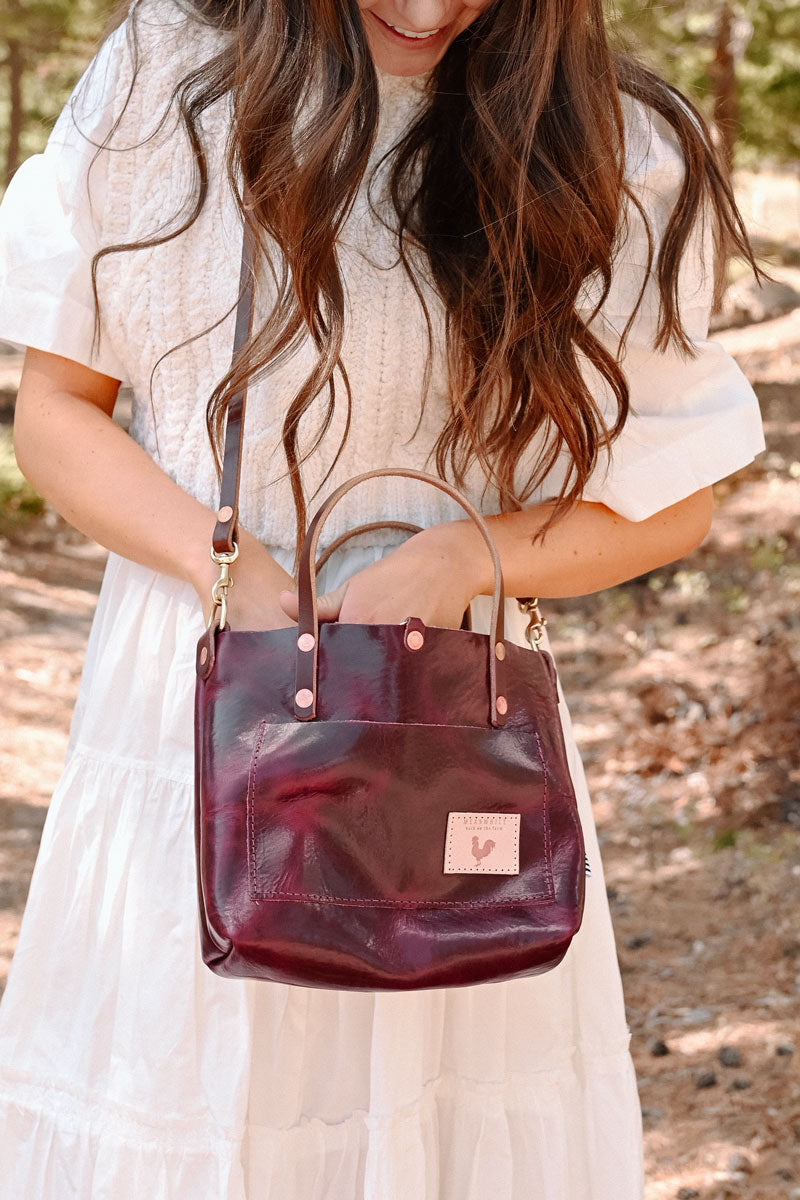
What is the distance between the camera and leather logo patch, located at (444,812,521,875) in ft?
4.29

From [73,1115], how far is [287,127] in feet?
3.81

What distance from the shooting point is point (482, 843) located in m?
1.32

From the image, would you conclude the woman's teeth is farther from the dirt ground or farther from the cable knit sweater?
the dirt ground

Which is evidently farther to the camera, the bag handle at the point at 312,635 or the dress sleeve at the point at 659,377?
the dress sleeve at the point at 659,377

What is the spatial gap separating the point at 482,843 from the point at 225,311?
2.27 feet

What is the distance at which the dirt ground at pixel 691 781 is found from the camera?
10.6 ft

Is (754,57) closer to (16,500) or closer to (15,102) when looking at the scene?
(16,500)

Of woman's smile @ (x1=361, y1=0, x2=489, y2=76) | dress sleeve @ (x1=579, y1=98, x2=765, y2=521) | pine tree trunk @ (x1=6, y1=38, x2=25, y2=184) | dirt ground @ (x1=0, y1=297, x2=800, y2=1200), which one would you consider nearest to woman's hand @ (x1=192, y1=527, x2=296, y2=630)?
dress sleeve @ (x1=579, y1=98, x2=765, y2=521)

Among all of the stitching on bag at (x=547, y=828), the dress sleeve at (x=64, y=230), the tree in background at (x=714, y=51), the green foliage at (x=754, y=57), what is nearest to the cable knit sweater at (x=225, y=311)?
the dress sleeve at (x=64, y=230)

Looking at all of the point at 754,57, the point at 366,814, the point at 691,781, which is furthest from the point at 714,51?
the point at 366,814

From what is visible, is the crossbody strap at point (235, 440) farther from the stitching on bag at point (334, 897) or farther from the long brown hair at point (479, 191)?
the stitching on bag at point (334, 897)

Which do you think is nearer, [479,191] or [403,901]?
[403,901]

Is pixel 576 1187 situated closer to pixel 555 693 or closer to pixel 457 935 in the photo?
pixel 457 935

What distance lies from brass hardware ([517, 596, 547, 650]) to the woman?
0.10 feet
